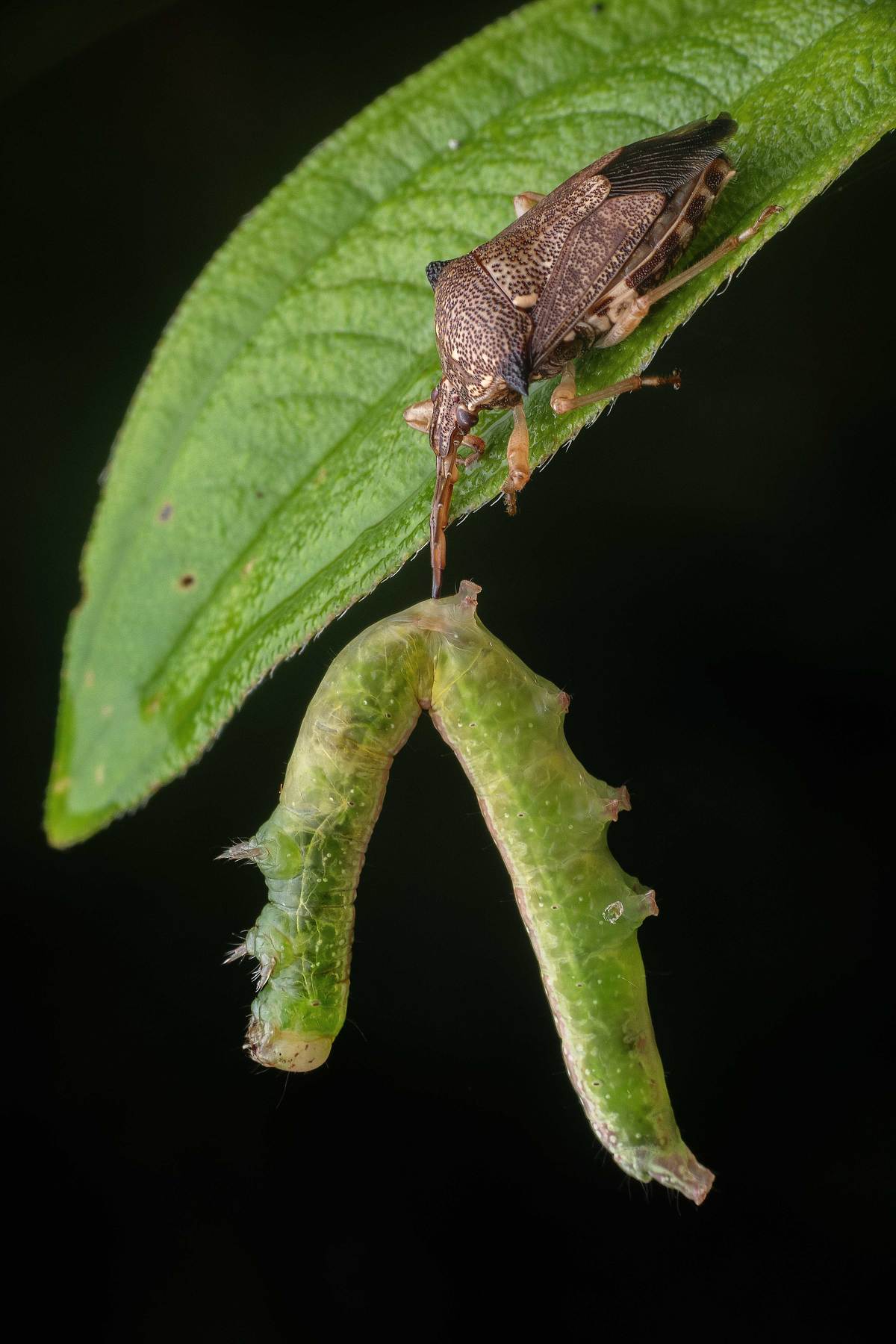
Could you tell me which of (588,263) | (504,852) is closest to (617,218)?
(588,263)

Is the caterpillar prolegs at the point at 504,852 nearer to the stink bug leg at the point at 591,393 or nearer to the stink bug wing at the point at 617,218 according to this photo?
the stink bug leg at the point at 591,393

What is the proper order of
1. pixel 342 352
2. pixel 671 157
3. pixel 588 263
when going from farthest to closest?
pixel 588 263 → pixel 342 352 → pixel 671 157

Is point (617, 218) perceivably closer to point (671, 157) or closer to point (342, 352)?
point (671, 157)

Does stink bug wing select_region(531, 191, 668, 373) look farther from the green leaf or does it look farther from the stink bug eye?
the stink bug eye

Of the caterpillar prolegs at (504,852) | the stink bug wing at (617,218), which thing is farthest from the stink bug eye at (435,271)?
the caterpillar prolegs at (504,852)

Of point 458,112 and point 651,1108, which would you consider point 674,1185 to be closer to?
point 651,1108

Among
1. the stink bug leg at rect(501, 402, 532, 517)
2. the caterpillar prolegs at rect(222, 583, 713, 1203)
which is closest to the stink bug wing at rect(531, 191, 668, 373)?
the stink bug leg at rect(501, 402, 532, 517)
